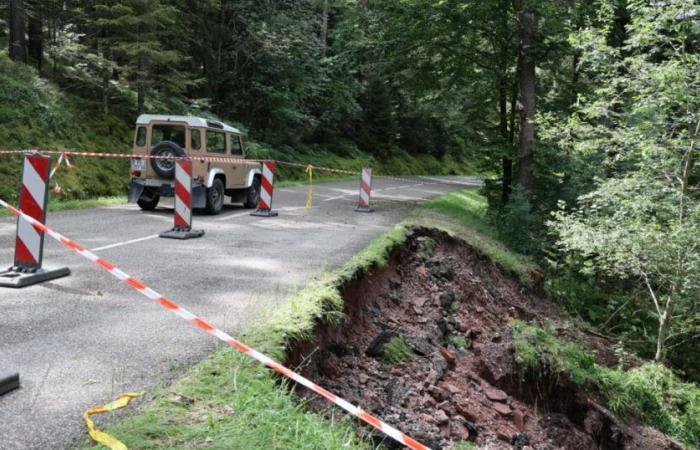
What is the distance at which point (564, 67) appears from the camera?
19812 mm

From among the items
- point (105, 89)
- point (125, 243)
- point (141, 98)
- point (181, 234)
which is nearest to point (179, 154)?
point (181, 234)

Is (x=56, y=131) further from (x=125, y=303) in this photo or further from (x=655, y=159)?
(x=655, y=159)

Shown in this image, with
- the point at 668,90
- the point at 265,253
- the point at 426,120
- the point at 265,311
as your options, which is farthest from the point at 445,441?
the point at 426,120

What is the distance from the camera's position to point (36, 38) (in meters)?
20.4

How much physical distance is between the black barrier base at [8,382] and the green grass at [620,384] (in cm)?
634

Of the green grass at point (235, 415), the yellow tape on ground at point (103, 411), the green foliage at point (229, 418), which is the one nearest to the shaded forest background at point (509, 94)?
the green grass at point (235, 415)

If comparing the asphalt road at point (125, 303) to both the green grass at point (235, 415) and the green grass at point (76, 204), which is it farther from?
the green grass at point (76, 204)

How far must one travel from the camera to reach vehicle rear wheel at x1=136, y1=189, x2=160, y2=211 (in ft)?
41.0

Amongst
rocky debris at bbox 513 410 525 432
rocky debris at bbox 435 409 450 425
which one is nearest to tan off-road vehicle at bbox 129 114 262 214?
rocky debris at bbox 513 410 525 432

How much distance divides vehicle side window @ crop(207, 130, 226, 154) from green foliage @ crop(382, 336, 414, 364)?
7.64m

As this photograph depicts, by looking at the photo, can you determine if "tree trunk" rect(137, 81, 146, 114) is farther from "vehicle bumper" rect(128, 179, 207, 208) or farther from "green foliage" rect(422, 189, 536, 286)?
"green foliage" rect(422, 189, 536, 286)

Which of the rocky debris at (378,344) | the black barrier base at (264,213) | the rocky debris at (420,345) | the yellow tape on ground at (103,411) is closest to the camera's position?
the yellow tape on ground at (103,411)

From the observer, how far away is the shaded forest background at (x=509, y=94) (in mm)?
9555

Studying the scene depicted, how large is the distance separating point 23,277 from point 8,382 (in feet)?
8.81
